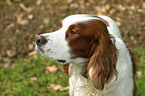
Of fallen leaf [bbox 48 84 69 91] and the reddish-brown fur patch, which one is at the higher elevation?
the reddish-brown fur patch

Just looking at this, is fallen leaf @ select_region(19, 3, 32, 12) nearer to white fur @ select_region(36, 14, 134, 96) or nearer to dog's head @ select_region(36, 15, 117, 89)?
white fur @ select_region(36, 14, 134, 96)

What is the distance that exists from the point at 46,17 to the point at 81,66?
284cm

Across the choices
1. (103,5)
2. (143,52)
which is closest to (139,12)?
(103,5)

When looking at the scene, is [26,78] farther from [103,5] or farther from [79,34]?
[103,5]

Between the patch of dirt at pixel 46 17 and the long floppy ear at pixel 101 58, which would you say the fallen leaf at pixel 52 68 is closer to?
the patch of dirt at pixel 46 17

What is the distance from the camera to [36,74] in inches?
146

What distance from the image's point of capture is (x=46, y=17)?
481cm

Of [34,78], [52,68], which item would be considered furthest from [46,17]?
[34,78]

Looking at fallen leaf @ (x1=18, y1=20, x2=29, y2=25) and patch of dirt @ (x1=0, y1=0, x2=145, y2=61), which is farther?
fallen leaf @ (x1=18, y1=20, x2=29, y2=25)

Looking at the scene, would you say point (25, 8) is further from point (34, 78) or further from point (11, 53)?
point (34, 78)

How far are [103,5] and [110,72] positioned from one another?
3.41 metres

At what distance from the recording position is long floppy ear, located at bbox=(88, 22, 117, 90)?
1.97m

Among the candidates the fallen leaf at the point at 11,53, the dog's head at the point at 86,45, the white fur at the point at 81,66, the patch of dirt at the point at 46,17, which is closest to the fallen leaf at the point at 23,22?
the patch of dirt at the point at 46,17

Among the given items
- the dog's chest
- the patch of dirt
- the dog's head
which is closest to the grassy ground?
the patch of dirt
